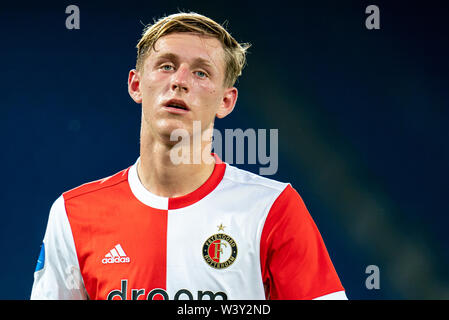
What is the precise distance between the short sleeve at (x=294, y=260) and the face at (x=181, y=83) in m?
0.50

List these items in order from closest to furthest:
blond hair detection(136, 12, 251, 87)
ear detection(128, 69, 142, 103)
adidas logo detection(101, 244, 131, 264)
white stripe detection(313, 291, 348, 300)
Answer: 1. white stripe detection(313, 291, 348, 300)
2. adidas logo detection(101, 244, 131, 264)
3. blond hair detection(136, 12, 251, 87)
4. ear detection(128, 69, 142, 103)

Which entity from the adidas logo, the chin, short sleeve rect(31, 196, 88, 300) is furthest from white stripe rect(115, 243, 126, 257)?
the chin

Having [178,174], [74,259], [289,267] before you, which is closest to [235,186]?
[178,174]

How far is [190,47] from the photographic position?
7.36 ft

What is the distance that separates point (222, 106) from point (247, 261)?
2.27ft

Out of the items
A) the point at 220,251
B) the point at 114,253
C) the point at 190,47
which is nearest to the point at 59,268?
the point at 114,253

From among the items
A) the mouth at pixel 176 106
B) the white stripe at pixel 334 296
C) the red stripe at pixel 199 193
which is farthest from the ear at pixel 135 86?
the white stripe at pixel 334 296

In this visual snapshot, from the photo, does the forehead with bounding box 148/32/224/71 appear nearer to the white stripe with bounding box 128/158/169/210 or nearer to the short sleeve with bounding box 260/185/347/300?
the white stripe with bounding box 128/158/169/210

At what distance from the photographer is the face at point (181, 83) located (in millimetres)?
2170

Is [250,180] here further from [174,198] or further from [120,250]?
[120,250]

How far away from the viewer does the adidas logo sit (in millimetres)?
2193

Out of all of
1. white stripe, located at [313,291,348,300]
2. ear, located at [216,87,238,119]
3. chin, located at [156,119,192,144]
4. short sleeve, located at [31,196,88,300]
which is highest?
ear, located at [216,87,238,119]
